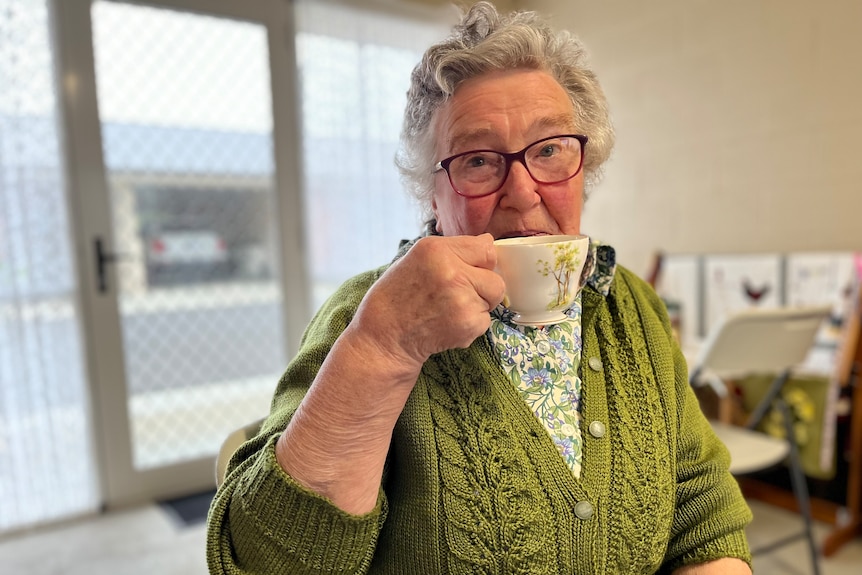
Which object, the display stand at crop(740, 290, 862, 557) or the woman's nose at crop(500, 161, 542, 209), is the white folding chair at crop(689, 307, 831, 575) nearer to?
the display stand at crop(740, 290, 862, 557)

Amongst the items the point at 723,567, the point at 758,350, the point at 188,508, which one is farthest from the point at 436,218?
the point at 188,508

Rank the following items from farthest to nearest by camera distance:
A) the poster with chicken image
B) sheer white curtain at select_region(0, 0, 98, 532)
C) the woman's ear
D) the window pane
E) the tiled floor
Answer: the window pane, the poster with chicken image, sheer white curtain at select_region(0, 0, 98, 532), the tiled floor, the woman's ear

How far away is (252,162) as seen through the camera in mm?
2869

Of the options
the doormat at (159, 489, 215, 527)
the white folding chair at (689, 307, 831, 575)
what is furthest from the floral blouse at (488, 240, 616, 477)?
the doormat at (159, 489, 215, 527)

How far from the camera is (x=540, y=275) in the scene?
2.04 feet

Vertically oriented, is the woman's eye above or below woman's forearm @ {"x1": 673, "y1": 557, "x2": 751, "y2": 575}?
above

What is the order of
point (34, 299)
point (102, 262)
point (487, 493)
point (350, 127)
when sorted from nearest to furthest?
point (487, 493) → point (34, 299) → point (102, 262) → point (350, 127)

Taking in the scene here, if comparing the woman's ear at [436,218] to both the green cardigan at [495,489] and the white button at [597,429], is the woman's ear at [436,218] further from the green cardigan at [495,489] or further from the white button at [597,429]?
the white button at [597,429]

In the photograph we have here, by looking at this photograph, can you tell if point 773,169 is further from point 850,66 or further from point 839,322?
point 839,322

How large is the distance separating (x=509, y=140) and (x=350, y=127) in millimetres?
2450

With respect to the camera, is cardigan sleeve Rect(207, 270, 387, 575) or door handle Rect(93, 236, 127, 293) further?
door handle Rect(93, 236, 127, 293)

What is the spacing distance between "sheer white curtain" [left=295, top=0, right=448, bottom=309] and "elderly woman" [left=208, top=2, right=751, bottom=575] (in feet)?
7.25

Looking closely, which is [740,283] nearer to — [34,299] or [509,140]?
[509,140]

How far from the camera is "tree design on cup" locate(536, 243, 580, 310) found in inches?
24.3
